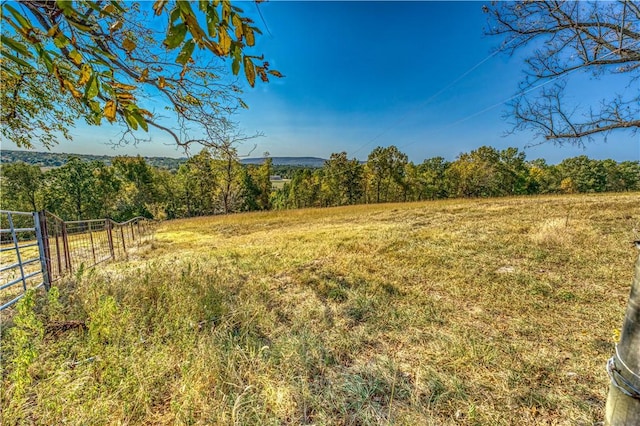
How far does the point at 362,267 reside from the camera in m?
4.99

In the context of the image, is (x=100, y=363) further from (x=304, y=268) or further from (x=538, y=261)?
(x=538, y=261)

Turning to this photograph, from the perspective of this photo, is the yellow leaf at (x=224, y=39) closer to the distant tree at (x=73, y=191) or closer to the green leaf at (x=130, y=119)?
the green leaf at (x=130, y=119)

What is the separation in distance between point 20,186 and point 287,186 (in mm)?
37184

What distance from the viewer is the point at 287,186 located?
56281mm

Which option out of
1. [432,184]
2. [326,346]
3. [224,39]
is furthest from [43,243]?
[432,184]

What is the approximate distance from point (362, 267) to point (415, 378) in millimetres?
2910

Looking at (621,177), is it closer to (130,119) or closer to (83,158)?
(130,119)

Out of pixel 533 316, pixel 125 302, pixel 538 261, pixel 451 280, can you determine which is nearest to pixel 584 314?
pixel 533 316

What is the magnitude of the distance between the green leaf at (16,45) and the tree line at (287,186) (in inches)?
1109

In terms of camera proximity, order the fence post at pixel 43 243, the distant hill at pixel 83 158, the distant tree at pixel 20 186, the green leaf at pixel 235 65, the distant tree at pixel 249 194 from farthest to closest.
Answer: the distant tree at pixel 249 194
the distant tree at pixel 20 186
the distant hill at pixel 83 158
the fence post at pixel 43 243
the green leaf at pixel 235 65

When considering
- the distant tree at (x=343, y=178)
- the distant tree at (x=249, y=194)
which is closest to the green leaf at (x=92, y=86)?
the distant tree at (x=343, y=178)

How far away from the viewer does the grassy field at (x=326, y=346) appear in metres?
1.76

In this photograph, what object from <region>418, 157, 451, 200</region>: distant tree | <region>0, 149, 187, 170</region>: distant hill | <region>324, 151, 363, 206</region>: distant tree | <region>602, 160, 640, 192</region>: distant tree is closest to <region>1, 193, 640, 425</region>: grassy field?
<region>0, 149, 187, 170</region>: distant hill

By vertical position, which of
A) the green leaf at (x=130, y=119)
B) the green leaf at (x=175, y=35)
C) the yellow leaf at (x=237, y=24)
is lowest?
the green leaf at (x=130, y=119)
